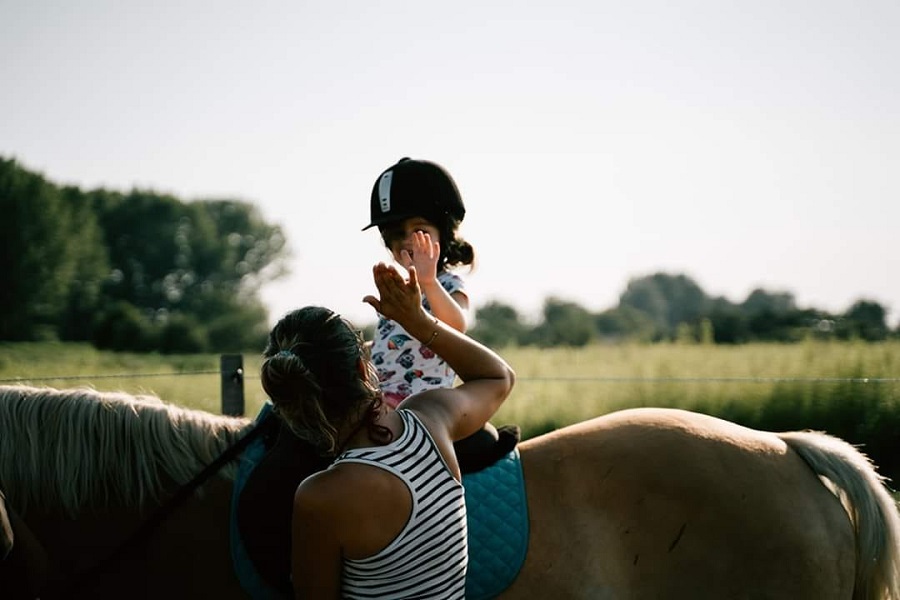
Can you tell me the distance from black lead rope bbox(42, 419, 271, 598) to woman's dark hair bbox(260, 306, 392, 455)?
89cm

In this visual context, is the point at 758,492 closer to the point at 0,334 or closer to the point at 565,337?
the point at 565,337

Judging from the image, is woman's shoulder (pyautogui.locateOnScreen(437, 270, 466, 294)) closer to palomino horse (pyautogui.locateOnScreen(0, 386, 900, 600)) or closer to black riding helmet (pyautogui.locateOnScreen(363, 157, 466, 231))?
black riding helmet (pyautogui.locateOnScreen(363, 157, 466, 231))

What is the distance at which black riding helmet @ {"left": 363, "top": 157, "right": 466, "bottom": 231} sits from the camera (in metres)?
2.91

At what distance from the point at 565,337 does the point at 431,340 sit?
865 inches

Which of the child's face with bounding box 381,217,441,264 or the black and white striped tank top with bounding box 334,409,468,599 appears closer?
the black and white striped tank top with bounding box 334,409,468,599

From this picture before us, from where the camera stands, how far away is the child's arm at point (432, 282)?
2.04 metres

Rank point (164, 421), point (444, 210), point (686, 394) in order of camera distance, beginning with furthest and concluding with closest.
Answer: point (686, 394)
point (444, 210)
point (164, 421)

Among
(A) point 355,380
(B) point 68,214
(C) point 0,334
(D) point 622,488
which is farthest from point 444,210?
(B) point 68,214

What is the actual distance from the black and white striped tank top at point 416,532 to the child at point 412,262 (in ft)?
2.29

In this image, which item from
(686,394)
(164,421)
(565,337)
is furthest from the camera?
(565,337)

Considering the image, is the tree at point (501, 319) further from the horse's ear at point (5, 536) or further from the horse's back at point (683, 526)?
the horse's ear at point (5, 536)

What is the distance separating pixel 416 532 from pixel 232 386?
3.81 metres

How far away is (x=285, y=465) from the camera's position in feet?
7.61

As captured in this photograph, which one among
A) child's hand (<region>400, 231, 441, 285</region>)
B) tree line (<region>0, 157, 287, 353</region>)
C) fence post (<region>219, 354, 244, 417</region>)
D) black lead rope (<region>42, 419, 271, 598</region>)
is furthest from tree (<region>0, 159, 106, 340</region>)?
child's hand (<region>400, 231, 441, 285</region>)
